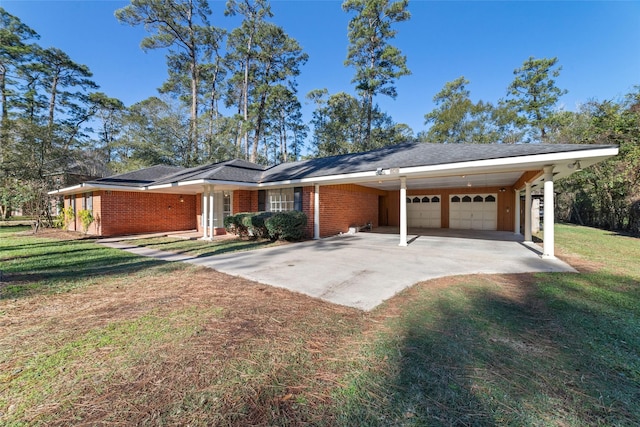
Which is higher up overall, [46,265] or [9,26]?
[9,26]

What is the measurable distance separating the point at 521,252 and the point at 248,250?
8424 millimetres

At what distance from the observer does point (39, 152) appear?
13.3 meters

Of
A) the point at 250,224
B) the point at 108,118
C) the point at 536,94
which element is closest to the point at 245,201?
the point at 250,224

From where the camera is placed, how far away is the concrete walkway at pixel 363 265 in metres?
4.32

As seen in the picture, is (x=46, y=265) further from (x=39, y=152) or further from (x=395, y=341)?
(x=39, y=152)

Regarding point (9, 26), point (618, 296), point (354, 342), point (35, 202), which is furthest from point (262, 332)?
point (9, 26)

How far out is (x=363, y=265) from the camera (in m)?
5.89

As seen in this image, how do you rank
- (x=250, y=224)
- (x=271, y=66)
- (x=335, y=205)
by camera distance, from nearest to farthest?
(x=250, y=224) < (x=335, y=205) < (x=271, y=66)

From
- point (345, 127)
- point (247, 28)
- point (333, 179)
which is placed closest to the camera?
point (333, 179)

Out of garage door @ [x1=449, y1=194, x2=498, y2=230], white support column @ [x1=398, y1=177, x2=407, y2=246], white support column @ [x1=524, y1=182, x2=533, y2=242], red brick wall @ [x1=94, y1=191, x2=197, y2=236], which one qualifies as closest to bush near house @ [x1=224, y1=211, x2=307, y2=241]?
white support column @ [x1=398, y1=177, x2=407, y2=246]

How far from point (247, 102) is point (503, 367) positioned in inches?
1070

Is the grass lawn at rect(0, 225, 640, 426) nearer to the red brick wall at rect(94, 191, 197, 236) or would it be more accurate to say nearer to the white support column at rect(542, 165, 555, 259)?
the white support column at rect(542, 165, 555, 259)

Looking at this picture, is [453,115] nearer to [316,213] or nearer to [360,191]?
[360,191]

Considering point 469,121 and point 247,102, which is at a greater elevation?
point 247,102
